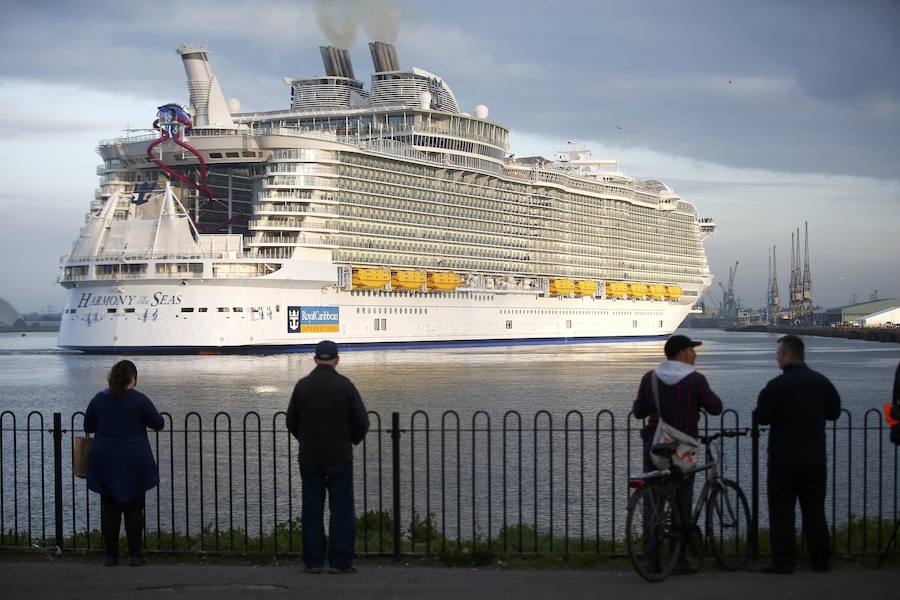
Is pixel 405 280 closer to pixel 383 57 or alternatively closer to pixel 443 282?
Answer: pixel 443 282

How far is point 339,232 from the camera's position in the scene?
263 ft

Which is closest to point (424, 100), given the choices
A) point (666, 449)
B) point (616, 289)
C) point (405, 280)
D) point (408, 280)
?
Answer: point (408, 280)

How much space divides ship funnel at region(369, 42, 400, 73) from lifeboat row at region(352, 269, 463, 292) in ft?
56.6

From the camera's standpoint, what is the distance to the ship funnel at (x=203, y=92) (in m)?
77.8

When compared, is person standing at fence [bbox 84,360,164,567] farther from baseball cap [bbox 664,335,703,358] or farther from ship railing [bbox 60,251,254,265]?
ship railing [bbox 60,251,254,265]

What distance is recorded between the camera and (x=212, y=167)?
261ft

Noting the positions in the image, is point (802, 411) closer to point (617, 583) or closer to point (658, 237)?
point (617, 583)

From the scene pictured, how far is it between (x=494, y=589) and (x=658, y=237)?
114588 millimetres

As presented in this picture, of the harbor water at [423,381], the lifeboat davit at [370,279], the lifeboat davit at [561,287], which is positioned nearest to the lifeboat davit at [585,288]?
the lifeboat davit at [561,287]

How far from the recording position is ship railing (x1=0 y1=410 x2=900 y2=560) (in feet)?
38.9

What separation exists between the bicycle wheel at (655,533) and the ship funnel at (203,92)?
231 feet

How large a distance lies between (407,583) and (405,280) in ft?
247

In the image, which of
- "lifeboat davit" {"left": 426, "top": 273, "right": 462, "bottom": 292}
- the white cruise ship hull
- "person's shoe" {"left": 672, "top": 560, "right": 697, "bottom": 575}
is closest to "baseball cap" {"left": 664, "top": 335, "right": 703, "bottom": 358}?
"person's shoe" {"left": 672, "top": 560, "right": 697, "bottom": 575}

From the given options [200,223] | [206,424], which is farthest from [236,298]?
[206,424]
